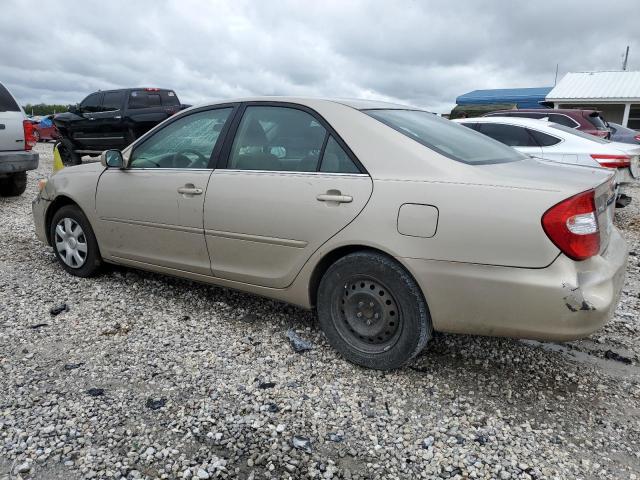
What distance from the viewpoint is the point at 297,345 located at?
3375mm

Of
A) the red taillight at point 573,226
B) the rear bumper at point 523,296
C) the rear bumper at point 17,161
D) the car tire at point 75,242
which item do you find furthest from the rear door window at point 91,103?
the red taillight at point 573,226

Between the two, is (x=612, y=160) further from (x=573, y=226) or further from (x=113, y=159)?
(x=113, y=159)

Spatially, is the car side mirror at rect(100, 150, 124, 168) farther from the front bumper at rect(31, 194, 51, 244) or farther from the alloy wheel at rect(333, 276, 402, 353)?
the alloy wheel at rect(333, 276, 402, 353)

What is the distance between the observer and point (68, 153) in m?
13.7

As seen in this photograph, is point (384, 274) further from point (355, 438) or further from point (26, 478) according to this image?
point (26, 478)

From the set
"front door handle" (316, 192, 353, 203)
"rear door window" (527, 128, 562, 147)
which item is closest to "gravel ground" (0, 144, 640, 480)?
"front door handle" (316, 192, 353, 203)

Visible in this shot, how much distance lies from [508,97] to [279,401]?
33.4m

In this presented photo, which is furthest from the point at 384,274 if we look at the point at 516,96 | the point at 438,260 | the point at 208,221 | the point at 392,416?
the point at 516,96

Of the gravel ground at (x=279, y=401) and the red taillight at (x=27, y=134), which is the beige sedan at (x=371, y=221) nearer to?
the gravel ground at (x=279, y=401)

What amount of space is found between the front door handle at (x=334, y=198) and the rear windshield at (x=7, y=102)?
6.70 metres

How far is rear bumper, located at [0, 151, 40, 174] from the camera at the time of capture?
750 centimetres

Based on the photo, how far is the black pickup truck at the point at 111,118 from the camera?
1241 centimetres

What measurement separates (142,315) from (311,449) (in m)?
1.99

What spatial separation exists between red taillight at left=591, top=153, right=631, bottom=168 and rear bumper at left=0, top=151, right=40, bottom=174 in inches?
324
